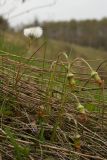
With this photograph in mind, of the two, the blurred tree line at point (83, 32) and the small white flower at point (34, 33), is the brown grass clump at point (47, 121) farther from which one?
the blurred tree line at point (83, 32)

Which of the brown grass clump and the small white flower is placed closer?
the brown grass clump

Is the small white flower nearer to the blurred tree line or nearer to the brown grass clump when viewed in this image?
the brown grass clump

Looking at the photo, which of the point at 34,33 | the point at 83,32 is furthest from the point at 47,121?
the point at 83,32

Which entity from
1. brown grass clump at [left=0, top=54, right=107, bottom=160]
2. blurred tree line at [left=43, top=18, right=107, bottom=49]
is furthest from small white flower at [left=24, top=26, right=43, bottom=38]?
blurred tree line at [left=43, top=18, right=107, bottom=49]

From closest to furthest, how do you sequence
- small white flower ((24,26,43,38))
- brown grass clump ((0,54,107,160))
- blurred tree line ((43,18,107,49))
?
1. brown grass clump ((0,54,107,160))
2. small white flower ((24,26,43,38))
3. blurred tree line ((43,18,107,49))

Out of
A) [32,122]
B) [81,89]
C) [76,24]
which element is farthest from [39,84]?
[76,24]

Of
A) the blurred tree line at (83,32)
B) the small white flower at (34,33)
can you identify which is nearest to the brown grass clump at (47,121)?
the small white flower at (34,33)

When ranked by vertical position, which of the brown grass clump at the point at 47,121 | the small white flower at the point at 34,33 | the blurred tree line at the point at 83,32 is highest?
the blurred tree line at the point at 83,32

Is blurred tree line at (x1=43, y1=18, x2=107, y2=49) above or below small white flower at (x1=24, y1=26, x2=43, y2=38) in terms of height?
above

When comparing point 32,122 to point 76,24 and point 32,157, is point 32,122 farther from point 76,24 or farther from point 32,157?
point 76,24
